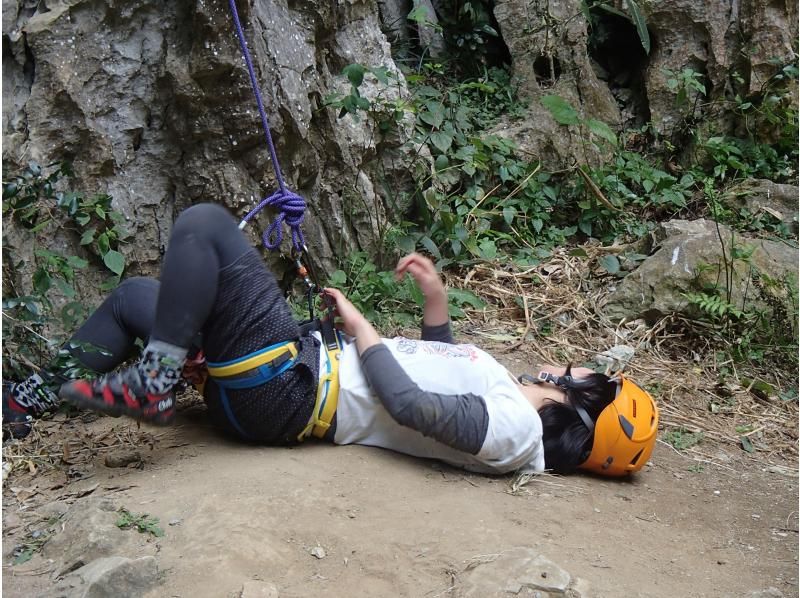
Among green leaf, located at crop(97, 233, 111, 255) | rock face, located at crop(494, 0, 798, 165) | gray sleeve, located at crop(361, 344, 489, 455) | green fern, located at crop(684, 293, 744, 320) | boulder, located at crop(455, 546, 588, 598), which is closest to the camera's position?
boulder, located at crop(455, 546, 588, 598)

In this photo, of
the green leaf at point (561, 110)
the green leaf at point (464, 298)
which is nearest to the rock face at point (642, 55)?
the green leaf at point (561, 110)

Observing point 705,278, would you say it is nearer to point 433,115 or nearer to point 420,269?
point 433,115

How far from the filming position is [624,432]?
105 inches

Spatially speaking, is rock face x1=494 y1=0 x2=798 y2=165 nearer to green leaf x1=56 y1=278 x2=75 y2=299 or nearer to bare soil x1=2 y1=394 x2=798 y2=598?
bare soil x1=2 y1=394 x2=798 y2=598

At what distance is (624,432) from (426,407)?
0.76 m

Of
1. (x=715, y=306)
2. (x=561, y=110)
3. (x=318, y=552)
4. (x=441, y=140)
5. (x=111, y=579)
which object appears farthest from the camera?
(x=561, y=110)

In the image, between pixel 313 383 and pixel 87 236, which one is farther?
pixel 87 236

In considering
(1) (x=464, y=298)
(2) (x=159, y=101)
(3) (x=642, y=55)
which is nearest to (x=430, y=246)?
(1) (x=464, y=298)

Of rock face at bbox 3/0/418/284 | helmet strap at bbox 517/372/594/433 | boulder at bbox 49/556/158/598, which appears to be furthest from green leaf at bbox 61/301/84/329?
helmet strap at bbox 517/372/594/433

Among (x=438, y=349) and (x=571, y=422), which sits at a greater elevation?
(x=438, y=349)

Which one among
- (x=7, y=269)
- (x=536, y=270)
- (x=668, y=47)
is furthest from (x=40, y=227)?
(x=668, y=47)

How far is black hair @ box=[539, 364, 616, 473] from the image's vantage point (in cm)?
270

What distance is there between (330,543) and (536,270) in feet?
9.86

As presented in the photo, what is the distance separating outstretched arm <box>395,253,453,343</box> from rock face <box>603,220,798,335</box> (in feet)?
5.89
